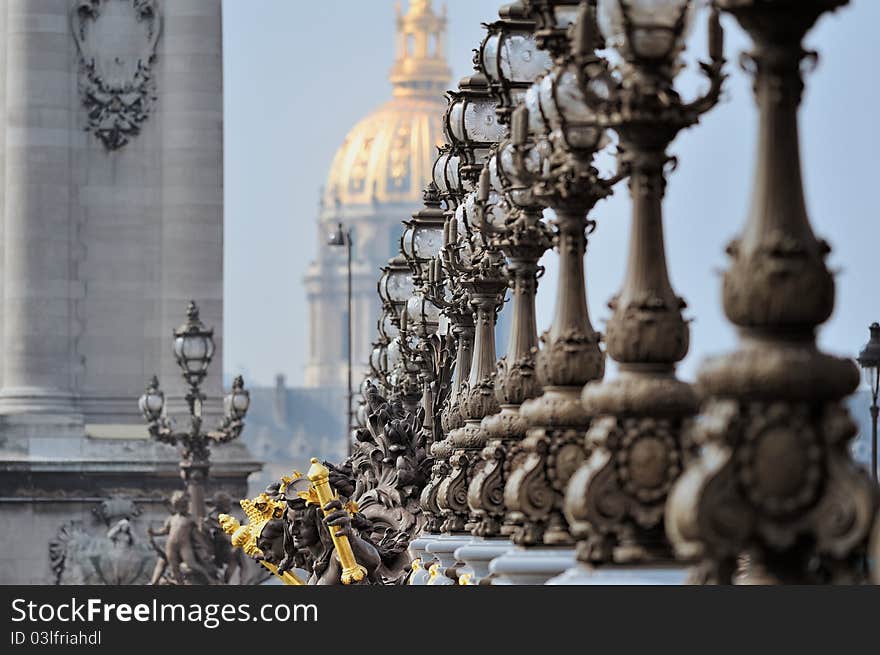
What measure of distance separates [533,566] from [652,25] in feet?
12.2

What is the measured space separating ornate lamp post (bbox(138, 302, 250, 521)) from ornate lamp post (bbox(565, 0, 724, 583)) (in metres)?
35.1

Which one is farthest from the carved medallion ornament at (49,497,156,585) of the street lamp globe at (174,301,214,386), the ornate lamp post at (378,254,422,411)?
the ornate lamp post at (378,254,422,411)

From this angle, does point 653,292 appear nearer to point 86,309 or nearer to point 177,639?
point 177,639

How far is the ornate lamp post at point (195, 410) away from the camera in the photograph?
48.4m

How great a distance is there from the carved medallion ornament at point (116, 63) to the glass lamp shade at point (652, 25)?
54726 millimetres

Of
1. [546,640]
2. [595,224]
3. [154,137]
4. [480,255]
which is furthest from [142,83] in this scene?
[546,640]

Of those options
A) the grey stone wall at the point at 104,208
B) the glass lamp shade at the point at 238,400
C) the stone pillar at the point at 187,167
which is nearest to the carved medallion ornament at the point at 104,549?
the grey stone wall at the point at 104,208

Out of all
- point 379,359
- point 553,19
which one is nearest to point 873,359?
point 553,19

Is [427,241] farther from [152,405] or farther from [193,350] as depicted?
[152,405]

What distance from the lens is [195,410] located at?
49562 millimetres

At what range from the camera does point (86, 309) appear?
66.6 meters

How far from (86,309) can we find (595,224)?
5137 cm

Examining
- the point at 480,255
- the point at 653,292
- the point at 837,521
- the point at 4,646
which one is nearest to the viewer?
the point at 837,521

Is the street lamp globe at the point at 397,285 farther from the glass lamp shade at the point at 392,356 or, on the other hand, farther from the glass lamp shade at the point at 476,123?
the glass lamp shade at the point at 476,123
